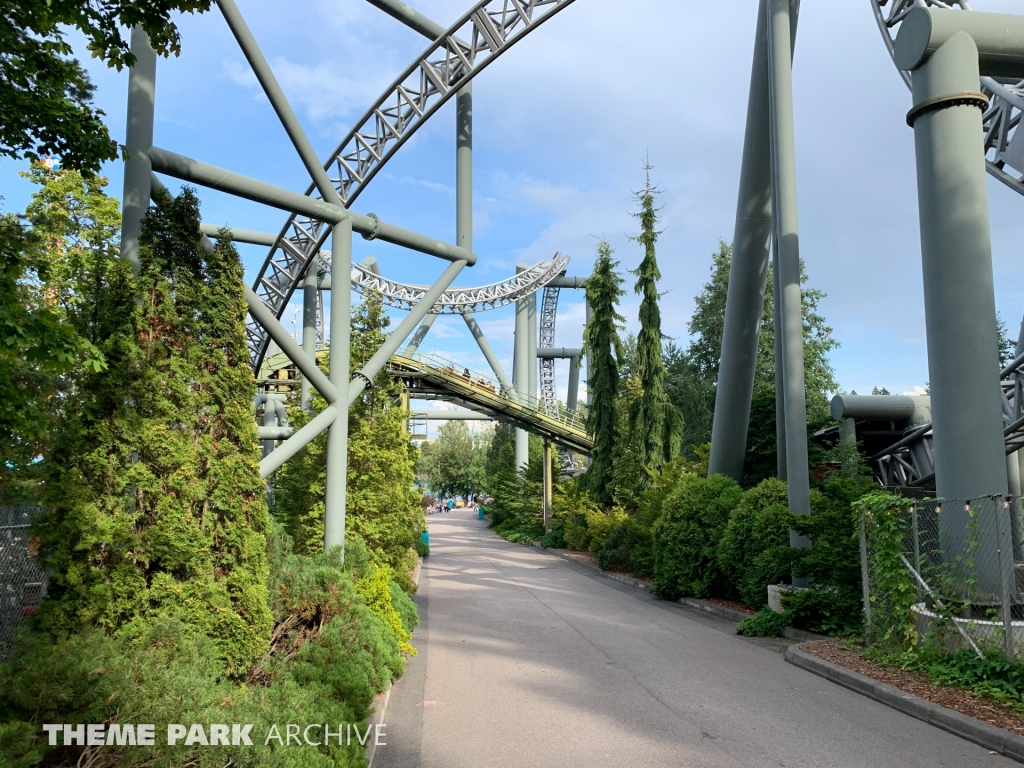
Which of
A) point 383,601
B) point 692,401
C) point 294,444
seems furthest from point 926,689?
point 692,401

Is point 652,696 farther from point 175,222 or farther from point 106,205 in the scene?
point 106,205

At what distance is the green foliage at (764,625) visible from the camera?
1159 centimetres

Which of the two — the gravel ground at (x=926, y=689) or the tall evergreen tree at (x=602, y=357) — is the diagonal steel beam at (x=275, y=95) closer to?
the gravel ground at (x=926, y=689)

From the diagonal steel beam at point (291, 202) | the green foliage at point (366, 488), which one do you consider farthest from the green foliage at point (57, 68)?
the green foliage at point (366, 488)

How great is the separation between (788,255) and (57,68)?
11659 mm

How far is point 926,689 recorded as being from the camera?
304 inches

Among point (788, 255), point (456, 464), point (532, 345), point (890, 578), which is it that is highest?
point (532, 345)

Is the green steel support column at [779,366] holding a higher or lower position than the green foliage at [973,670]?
Answer: higher

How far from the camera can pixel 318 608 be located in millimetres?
Result: 7488

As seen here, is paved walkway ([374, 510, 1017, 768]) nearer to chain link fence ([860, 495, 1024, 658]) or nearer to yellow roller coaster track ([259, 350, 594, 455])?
chain link fence ([860, 495, 1024, 658])

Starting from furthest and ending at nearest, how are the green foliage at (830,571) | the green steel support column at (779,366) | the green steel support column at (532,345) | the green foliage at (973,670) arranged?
the green steel support column at (532,345)
the green steel support column at (779,366)
the green foliage at (830,571)
the green foliage at (973,670)

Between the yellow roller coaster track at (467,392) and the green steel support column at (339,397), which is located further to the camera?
the yellow roller coaster track at (467,392)

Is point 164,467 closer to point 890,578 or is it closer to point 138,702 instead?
point 138,702

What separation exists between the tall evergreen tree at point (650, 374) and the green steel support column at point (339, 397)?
15285mm
